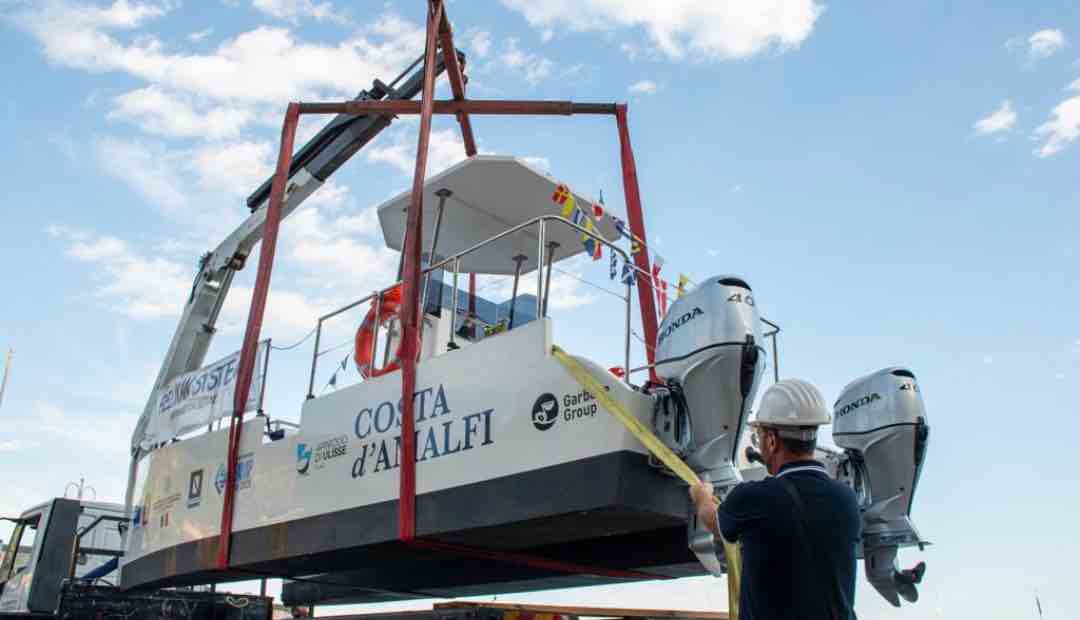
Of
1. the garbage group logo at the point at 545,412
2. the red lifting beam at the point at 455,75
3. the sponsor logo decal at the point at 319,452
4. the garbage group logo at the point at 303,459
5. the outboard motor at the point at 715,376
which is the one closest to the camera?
the outboard motor at the point at 715,376

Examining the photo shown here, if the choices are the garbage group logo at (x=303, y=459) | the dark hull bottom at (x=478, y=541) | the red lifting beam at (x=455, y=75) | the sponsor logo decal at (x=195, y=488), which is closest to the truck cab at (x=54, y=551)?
the dark hull bottom at (x=478, y=541)

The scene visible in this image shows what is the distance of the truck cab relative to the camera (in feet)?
31.8

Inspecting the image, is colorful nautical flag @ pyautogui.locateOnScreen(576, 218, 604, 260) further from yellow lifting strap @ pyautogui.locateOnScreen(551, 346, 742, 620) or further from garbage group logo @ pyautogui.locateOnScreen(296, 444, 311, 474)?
garbage group logo @ pyautogui.locateOnScreen(296, 444, 311, 474)

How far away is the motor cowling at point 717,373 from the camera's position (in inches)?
218

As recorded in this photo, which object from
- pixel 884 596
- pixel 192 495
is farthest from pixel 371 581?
pixel 884 596

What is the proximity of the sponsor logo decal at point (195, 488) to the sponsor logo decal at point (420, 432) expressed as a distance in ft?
6.56

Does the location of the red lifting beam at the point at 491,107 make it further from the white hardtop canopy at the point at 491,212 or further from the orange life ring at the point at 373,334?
the orange life ring at the point at 373,334

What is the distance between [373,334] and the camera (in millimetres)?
8031

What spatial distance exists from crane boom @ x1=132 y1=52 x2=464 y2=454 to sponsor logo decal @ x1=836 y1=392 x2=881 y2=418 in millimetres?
6358

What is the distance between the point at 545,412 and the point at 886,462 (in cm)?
255

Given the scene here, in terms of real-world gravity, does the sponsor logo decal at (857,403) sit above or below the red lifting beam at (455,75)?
below

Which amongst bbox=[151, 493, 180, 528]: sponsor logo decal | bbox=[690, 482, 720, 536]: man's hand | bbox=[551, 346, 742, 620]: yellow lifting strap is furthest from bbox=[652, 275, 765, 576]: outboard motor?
bbox=[151, 493, 180, 528]: sponsor logo decal

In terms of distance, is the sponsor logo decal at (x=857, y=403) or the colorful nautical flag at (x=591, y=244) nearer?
Result: the sponsor logo decal at (x=857, y=403)

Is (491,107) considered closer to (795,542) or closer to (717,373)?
(717,373)
